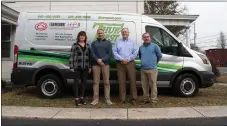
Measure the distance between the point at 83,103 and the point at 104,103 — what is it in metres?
0.58

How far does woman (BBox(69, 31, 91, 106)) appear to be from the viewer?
8.98 meters

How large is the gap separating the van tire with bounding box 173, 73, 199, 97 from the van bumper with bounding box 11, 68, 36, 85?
4089mm

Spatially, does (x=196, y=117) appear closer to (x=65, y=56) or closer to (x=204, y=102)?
(x=204, y=102)

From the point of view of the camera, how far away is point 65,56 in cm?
977

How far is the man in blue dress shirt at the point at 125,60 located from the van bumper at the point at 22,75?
8.16 ft

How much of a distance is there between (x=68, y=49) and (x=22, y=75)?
1500 millimetres

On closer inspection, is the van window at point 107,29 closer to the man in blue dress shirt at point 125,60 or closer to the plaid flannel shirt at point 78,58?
the man in blue dress shirt at point 125,60

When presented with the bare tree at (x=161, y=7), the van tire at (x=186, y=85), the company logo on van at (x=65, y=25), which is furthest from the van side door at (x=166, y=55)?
the bare tree at (x=161, y=7)

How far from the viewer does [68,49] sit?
974cm

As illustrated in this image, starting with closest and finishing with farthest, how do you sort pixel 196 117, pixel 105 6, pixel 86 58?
pixel 196 117 < pixel 86 58 < pixel 105 6

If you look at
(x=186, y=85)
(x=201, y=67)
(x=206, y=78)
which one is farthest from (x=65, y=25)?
(x=206, y=78)

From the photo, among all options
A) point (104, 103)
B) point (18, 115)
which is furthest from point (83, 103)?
point (18, 115)

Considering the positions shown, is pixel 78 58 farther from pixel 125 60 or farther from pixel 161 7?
pixel 161 7

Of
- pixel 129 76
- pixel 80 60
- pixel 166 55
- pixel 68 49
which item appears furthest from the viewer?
pixel 166 55
